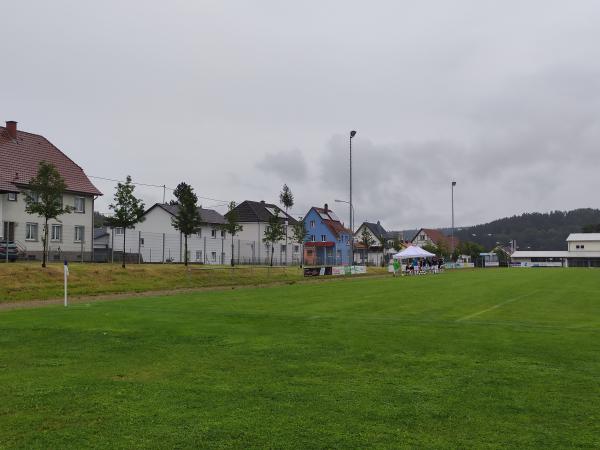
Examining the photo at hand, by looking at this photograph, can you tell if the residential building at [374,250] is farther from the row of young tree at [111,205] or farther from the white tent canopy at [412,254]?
the row of young tree at [111,205]

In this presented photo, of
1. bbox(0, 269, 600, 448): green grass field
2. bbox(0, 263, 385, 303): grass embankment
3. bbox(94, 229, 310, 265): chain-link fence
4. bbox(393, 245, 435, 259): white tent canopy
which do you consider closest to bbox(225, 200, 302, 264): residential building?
bbox(94, 229, 310, 265): chain-link fence

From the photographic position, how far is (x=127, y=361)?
9.34 metres

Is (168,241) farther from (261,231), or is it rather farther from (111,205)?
(261,231)

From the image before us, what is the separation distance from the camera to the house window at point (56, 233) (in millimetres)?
46644

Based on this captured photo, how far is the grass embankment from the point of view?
1055 inches

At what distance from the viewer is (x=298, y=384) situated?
301 inches

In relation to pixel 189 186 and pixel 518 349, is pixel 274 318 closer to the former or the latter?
pixel 518 349

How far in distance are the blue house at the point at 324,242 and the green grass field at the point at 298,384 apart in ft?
285

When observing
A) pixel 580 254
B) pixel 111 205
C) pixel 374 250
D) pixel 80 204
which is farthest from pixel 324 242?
pixel 580 254

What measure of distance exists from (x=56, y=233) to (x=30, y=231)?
2.19 metres

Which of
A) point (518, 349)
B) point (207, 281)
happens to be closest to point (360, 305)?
point (518, 349)

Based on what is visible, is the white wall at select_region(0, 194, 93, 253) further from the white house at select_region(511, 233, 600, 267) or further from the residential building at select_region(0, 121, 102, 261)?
the white house at select_region(511, 233, 600, 267)

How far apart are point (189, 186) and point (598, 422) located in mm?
43514

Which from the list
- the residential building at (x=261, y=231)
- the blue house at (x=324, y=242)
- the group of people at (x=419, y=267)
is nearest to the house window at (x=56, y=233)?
the group of people at (x=419, y=267)
